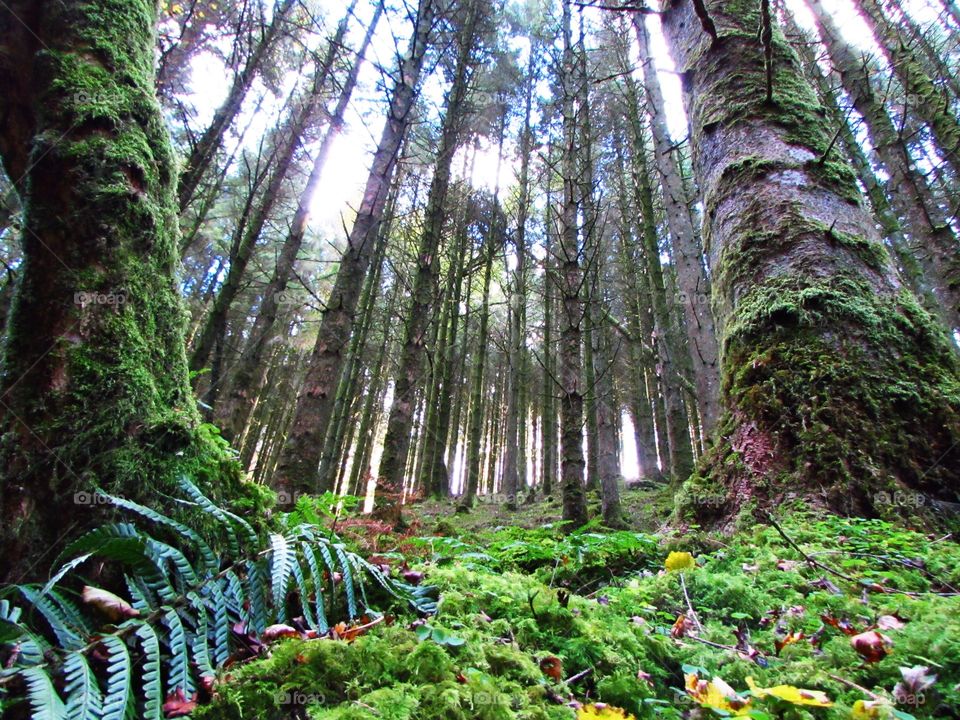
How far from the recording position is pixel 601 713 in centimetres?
98

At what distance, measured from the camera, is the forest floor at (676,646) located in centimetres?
95

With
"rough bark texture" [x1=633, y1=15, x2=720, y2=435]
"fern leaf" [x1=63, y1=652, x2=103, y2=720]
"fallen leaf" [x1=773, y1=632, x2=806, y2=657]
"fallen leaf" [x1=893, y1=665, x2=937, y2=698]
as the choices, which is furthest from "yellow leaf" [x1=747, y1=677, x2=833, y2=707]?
"rough bark texture" [x1=633, y1=15, x2=720, y2=435]

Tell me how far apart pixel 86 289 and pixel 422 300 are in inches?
248

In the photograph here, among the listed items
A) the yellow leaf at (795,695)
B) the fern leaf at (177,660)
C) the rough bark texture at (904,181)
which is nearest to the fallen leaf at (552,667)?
the yellow leaf at (795,695)

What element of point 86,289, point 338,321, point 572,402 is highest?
point 338,321

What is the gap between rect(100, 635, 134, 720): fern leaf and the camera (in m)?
0.83

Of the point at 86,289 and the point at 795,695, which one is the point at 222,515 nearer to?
the point at 86,289

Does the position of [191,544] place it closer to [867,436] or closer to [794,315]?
[867,436]

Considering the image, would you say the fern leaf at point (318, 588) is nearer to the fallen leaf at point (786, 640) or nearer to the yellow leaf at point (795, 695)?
the yellow leaf at point (795, 695)

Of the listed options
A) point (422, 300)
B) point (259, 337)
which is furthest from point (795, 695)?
point (259, 337)

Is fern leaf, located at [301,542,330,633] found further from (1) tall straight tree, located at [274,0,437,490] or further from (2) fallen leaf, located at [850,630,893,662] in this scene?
(1) tall straight tree, located at [274,0,437,490]

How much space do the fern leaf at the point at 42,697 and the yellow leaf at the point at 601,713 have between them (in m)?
0.95

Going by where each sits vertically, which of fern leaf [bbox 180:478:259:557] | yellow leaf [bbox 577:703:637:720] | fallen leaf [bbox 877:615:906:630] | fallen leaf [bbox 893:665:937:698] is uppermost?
fern leaf [bbox 180:478:259:557]

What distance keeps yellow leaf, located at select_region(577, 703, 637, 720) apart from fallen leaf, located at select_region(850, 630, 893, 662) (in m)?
0.63
